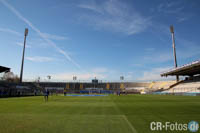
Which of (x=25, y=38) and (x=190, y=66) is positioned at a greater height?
(x=25, y=38)

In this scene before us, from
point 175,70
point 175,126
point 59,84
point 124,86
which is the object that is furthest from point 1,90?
point 124,86

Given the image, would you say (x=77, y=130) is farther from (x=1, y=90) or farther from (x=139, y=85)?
(x=139, y=85)

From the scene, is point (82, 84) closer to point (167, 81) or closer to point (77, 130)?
point (167, 81)

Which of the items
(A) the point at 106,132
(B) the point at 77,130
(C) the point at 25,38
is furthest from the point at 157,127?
(C) the point at 25,38

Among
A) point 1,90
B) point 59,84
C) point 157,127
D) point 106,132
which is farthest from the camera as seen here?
point 59,84

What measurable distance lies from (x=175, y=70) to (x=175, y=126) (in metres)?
55.7

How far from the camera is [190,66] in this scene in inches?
1839

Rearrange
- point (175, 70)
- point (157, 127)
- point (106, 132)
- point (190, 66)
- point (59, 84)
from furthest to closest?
point (59, 84) < point (175, 70) < point (190, 66) < point (157, 127) < point (106, 132)

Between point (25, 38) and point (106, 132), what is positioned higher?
point (25, 38)

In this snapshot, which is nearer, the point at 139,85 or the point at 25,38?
the point at 25,38

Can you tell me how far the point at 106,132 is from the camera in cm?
552

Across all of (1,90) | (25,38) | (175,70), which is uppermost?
(25,38)

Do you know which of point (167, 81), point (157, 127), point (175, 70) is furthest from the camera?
point (167, 81)

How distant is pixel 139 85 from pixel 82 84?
43544 mm
